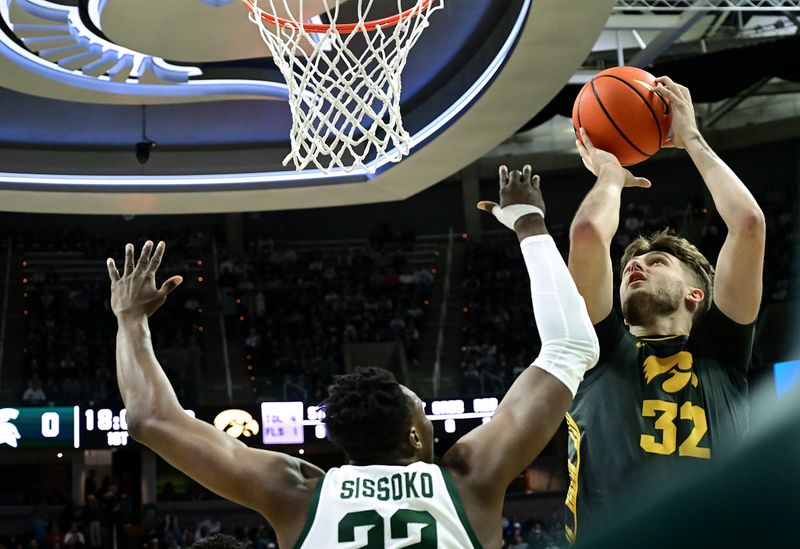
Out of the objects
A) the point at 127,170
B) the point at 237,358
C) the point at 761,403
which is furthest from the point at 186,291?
the point at 761,403

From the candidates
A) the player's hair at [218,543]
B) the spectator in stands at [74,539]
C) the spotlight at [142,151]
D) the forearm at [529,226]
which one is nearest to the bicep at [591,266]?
the forearm at [529,226]

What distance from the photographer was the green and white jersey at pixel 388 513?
1.75 meters

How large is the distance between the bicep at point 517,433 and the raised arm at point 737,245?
0.84 m

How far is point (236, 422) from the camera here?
13.0 metres

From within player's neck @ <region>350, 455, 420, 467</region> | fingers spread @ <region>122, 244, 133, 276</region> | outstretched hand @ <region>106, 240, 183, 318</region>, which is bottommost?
player's neck @ <region>350, 455, 420, 467</region>

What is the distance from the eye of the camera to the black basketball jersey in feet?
8.13

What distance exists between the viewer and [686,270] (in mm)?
2762

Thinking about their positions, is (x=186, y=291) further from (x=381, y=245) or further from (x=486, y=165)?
(x=486, y=165)

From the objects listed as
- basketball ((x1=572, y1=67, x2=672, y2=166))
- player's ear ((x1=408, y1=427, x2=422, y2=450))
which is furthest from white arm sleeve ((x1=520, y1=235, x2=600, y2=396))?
basketball ((x1=572, y1=67, x2=672, y2=166))

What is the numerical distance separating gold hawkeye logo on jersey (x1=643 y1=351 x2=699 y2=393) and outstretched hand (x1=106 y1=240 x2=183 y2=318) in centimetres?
121

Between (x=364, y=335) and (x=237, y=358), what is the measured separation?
2.69m

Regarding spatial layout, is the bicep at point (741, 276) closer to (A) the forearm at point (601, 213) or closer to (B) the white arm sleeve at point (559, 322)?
(A) the forearm at point (601, 213)

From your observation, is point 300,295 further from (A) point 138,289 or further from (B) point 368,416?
(B) point 368,416

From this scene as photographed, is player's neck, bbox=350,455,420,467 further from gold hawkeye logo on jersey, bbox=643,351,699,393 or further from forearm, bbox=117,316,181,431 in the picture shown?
gold hawkeye logo on jersey, bbox=643,351,699,393
